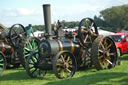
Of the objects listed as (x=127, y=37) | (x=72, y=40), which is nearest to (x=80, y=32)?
(x=72, y=40)

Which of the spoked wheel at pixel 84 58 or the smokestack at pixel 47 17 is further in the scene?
the spoked wheel at pixel 84 58

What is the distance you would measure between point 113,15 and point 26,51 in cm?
6827

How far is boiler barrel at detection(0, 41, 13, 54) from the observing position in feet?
32.4

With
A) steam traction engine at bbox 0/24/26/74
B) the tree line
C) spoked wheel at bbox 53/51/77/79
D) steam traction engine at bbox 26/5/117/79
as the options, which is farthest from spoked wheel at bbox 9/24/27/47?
the tree line

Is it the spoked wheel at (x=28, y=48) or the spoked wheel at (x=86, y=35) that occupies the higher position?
the spoked wheel at (x=86, y=35)

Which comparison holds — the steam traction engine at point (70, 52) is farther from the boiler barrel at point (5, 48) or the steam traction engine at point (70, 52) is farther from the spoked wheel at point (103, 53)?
the boiler barrel at point (5, 48)

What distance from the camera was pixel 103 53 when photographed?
7.96m

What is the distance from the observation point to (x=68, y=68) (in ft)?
23.3

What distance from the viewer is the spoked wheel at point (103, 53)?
761cm

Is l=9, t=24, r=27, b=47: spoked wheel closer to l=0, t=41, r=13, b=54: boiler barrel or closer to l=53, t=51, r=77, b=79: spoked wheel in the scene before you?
l=0, t=41, r=13, b=54: boiler barrel

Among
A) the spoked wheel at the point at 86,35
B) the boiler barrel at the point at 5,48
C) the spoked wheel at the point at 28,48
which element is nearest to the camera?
the spoked wheel at the point at 86,35

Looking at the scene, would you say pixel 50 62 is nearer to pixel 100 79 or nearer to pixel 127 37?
pixel 100 79

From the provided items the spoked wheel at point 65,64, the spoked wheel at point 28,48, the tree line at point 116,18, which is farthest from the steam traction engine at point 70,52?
the tree line at point 116,18

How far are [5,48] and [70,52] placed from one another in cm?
419
